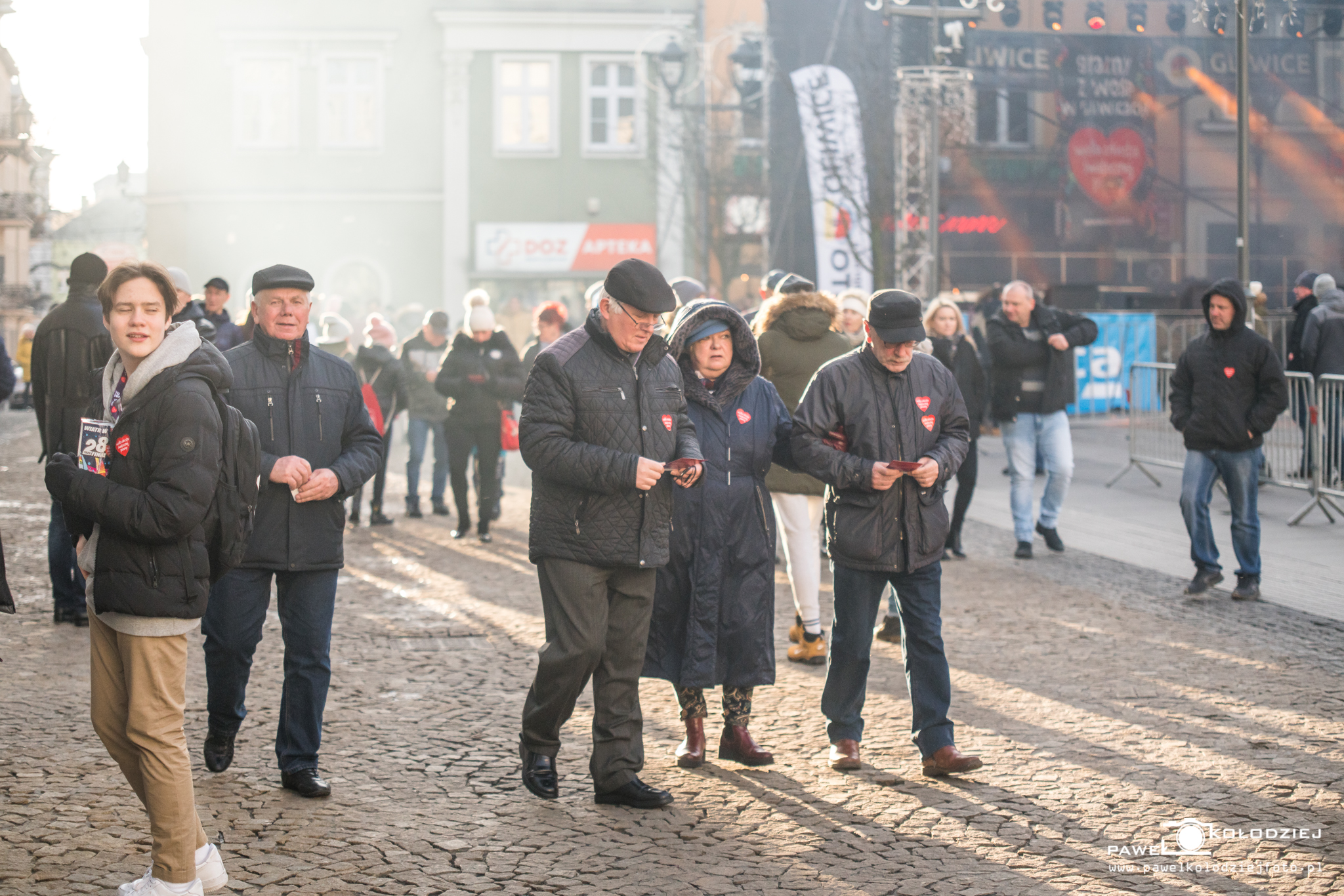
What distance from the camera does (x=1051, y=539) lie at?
1073 centimetres

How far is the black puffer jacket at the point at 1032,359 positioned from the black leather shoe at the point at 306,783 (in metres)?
6.65

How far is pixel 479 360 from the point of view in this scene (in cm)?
1145

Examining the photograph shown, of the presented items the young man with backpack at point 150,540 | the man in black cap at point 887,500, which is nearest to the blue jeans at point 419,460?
the man in black cap at point 887,500

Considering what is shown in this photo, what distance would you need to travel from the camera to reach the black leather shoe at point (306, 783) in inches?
200

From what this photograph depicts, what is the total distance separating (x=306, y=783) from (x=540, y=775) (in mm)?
804

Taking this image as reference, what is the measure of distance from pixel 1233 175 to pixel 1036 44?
7590 millimetres

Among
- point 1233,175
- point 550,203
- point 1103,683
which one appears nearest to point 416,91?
point 550,203

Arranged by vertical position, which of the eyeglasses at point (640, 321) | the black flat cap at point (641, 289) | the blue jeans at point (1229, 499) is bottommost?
the blue jeans at point (1229, 499)

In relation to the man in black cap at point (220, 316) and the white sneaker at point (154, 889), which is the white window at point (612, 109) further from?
the white sneaker at point (154, 889)

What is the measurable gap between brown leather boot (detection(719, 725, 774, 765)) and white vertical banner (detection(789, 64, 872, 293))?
15172mm

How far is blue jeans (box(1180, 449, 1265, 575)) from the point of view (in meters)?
8.76

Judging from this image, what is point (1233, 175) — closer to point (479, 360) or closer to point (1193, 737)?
point (479, 360)

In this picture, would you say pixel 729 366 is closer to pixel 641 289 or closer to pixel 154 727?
pixel 641 289

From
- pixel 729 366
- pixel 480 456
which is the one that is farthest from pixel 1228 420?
pixel 480 456
